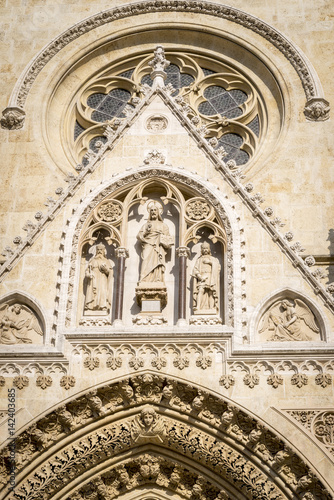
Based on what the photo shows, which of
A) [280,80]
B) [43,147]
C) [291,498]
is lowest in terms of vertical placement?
[291,498]

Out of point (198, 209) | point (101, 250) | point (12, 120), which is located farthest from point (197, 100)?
point (101, 250)

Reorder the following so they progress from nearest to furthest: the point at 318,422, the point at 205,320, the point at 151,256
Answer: the point at 318,422 → the point at 205,320 → the point at 151,256

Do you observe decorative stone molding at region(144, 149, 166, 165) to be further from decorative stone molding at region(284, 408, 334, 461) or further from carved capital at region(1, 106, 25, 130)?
decorative stone molding at region(284, 408, 334, 461)

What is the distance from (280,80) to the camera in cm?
1775

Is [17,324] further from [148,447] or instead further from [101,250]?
[148,447]

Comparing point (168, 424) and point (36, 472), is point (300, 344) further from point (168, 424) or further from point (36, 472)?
point (36, 472)

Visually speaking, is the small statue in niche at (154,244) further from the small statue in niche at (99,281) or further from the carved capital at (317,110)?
the carved capital at (317,110)

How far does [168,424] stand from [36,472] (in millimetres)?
1786

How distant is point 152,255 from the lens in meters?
14.8

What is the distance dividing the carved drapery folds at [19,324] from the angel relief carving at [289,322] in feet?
9.94

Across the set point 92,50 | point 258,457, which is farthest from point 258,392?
point 92,50

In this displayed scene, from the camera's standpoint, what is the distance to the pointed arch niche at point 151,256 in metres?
14.4

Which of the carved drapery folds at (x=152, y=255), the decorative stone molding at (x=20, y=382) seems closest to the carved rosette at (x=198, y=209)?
the carved drapery folds at (x=152, y=255)

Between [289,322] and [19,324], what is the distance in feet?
12.0
